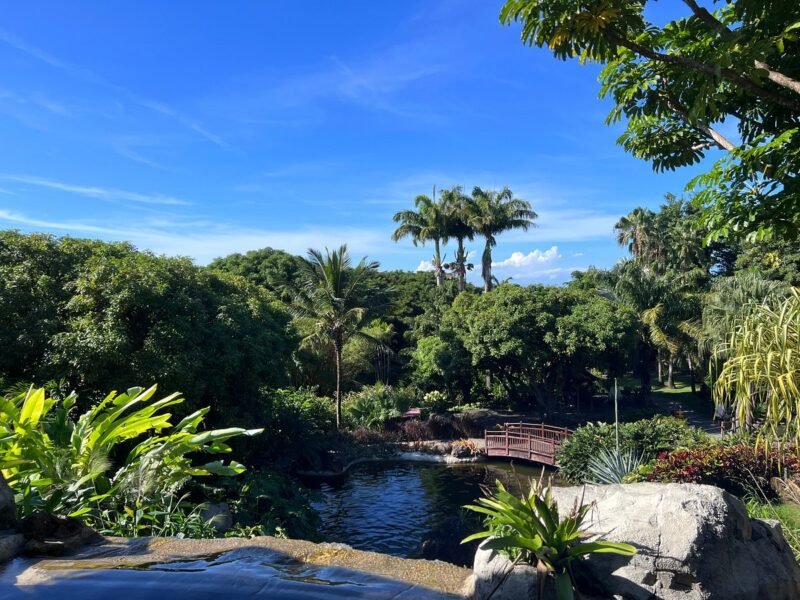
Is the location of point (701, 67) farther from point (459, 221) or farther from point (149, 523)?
point (459, 221)

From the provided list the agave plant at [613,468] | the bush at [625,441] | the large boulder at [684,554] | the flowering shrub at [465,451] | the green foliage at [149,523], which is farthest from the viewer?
the flowering shrub at [465,451]

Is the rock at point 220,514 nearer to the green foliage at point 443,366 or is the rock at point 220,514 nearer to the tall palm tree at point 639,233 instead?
the green foliage at point 443,366

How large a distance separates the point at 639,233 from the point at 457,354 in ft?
72.3

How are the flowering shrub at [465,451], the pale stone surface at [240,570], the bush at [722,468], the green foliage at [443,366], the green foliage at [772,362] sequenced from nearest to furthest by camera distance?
the pale stone surface at [240,570] < the green foliage at [772,362] < the bush at [722,468] < the flowering shrub at [465,451] < the green foliage at [443,366]

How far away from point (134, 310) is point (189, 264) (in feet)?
7.11

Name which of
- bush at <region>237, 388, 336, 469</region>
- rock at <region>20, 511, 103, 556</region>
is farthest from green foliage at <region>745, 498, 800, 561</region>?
bush at <region>237, 388, 336, 469</region>

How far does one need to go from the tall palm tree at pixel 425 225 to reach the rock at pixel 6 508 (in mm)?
35528

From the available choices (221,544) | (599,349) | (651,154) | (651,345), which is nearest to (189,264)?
(221,544)

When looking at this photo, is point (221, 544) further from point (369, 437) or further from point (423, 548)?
point (369, 437)

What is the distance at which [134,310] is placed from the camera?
12.3 metres

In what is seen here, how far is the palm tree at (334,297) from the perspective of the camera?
23844mm

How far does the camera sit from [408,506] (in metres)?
16.2

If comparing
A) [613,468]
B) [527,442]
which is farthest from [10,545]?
[527,442]

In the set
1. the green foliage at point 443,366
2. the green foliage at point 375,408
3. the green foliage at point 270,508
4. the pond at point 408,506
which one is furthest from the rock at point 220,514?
the green foliage at point 443,366
